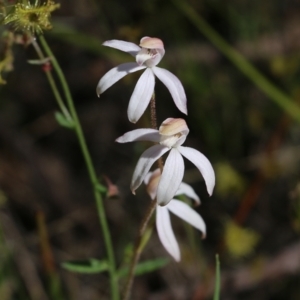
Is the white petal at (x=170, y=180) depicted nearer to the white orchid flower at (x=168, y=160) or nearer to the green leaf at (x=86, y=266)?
the white orchid flower at (x=168, y=160)

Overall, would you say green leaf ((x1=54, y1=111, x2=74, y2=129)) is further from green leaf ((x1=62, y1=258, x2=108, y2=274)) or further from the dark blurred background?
the dark blurred background


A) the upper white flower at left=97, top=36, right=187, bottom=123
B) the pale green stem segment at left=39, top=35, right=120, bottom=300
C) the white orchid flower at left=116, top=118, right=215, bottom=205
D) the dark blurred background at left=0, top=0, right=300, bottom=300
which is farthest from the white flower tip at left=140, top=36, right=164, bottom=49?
the dark blurred background at left=0, top=0, right=300, bottom=300

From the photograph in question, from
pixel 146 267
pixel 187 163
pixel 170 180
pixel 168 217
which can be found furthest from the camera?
pixel 187 163

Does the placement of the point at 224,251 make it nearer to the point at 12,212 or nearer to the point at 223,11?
the point at 12,212

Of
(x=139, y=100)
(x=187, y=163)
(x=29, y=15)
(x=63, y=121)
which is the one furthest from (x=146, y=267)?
(x=187, y=163)

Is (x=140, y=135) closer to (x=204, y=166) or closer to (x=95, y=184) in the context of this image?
(x=204, y=166)

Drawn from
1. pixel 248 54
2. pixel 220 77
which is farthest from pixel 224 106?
pixel 248 54

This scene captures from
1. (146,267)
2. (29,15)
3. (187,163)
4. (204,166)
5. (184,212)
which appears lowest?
(187,163)
